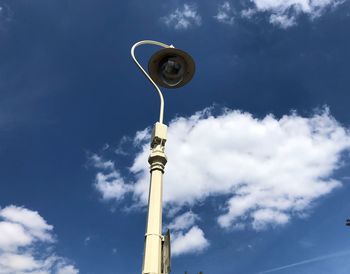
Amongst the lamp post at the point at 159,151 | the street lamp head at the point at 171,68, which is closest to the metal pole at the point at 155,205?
the lamp post at the point at 159,151

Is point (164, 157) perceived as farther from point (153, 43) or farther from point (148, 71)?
point (153, 43)

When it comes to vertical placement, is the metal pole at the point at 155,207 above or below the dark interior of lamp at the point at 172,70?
below

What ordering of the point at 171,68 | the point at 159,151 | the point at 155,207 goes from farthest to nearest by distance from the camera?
the point at 171,68 < the point at 159,151 < the point at 155,207

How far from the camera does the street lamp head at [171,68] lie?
1175 cm

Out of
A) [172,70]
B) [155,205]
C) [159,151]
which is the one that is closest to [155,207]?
[155,205]

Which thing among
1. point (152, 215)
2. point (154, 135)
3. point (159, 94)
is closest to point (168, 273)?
point (152, 215)

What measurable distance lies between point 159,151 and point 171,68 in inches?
130

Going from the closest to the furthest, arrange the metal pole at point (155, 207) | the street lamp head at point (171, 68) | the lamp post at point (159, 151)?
the metal pole at point (155, 207), the lamp post at point (159, 151), the street lamp head at point (171, 68)

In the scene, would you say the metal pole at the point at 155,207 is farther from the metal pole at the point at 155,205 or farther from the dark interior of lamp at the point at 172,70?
the dark interior of lamp at the point at 172,70

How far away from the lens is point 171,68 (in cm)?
1200

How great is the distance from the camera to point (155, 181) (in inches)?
372

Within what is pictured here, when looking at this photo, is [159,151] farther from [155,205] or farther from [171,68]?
[171,68]

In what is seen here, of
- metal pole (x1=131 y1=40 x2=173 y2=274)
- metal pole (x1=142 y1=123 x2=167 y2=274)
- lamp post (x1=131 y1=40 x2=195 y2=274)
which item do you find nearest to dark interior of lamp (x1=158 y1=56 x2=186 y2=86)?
lamp post (x1=131 y1=40 x2=195 y2=274)

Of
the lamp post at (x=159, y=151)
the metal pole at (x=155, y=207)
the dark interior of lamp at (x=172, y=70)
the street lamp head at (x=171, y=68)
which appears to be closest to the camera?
the metal pole at (x=155, y=207)
